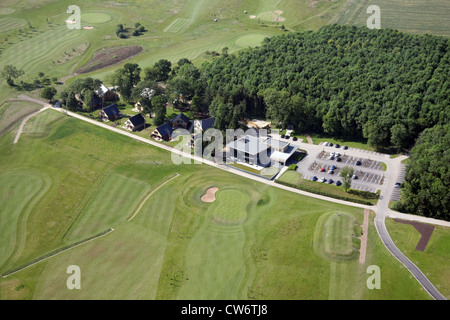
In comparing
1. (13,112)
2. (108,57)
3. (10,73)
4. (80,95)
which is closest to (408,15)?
(108,57)

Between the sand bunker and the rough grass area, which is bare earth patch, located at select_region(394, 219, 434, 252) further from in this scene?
the rough grass area

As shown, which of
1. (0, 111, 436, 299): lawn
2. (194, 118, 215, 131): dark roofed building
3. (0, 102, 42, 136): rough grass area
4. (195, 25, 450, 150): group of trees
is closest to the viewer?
(0, 111, 436, 299): lawn

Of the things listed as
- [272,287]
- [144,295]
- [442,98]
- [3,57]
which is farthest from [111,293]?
[3,57]

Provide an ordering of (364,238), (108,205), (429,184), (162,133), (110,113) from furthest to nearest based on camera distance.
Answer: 1. (110,113)
2. (162,133)
3. (108,205)
4. (429,184)
5. (364,238)

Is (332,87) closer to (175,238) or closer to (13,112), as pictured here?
(175,238)

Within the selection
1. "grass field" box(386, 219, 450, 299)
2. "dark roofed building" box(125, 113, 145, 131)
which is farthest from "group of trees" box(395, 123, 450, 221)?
"dark roofed building" box(125, 113, 145, 131)

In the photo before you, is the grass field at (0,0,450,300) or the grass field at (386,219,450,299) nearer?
the grass field at (386,219,450,299)
